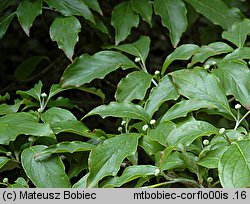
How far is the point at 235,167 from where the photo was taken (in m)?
0.86

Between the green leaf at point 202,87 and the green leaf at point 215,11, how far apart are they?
0.40 meters

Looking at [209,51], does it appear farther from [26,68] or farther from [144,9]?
[26,68]

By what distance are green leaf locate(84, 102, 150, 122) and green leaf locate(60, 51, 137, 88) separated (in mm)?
174

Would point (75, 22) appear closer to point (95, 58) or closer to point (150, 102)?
point (95, 58)

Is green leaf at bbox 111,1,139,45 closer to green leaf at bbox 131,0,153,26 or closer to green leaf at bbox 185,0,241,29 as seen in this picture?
green leaf at bbox 131,0,153,26

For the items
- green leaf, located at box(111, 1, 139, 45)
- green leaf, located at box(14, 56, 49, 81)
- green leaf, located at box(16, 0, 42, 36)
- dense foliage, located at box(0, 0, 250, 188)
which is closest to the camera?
dense foliage, located at box(0, 0, 250, 188)

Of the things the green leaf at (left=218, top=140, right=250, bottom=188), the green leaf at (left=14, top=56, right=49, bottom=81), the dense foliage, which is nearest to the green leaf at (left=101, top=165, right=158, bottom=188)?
the dense foliage

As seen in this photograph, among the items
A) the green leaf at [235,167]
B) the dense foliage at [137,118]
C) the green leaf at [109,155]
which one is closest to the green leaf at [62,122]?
the dense foliage at [137,118]

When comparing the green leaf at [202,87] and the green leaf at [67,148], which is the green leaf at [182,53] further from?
the green leaf at [67,148]

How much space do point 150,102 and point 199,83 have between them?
127 mm

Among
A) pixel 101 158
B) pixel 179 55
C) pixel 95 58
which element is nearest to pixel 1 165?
pixel 101 158

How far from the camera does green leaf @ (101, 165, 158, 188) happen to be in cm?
93

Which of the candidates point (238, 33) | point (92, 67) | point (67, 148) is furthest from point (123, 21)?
point (67, 148)

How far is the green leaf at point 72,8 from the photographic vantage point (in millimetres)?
1319
